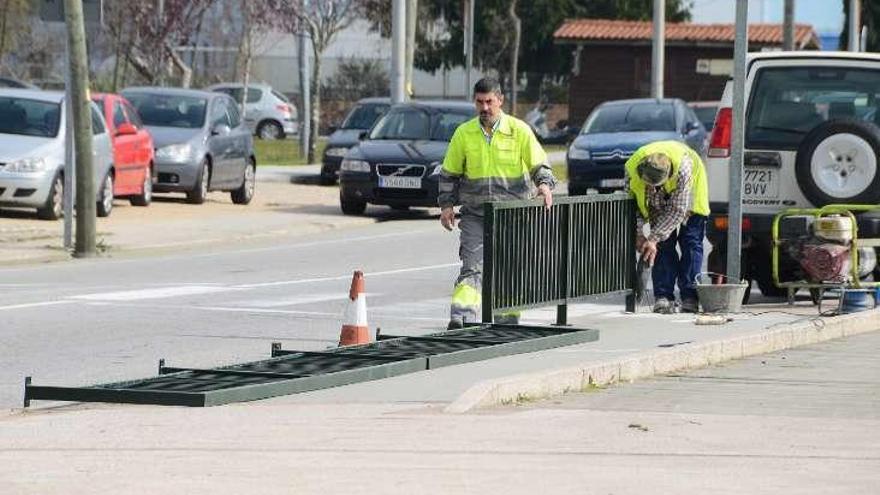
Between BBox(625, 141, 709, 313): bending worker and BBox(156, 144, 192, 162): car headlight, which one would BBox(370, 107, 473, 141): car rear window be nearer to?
BBox(156, 144, 192, 162): car headlight

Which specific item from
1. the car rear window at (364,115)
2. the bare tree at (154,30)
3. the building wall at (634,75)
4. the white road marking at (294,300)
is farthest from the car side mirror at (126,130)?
the building wall at (634,75)

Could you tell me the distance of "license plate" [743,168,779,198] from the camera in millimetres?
17109

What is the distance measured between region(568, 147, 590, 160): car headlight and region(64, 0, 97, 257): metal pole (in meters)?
9.84

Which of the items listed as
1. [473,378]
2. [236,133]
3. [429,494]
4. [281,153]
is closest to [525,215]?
[473,378]

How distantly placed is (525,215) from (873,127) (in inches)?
139

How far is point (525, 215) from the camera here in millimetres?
14266

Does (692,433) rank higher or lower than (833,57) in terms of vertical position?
lower

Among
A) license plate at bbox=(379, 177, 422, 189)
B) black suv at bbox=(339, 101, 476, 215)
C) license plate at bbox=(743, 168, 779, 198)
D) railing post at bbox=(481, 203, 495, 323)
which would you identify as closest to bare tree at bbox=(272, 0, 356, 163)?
black suv at bbox=(339, 101, 476, 215)

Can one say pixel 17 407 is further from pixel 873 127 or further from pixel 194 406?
pixel 873 127

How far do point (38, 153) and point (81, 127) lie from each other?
3.36 m

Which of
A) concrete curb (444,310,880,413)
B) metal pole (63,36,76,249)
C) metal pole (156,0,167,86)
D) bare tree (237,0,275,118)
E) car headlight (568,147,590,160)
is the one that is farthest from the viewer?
bare tree (237,0,275,118)

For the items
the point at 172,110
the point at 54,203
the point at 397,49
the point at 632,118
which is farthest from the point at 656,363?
the point at 397,49

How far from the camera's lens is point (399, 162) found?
98.1 feet

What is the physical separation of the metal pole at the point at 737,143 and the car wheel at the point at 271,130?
50532mm
